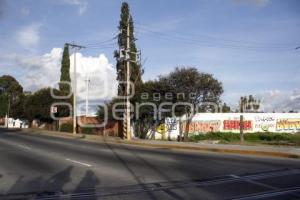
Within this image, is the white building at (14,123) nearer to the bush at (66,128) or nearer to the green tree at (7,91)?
the green tree at (7,91)

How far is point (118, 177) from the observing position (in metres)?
13.8

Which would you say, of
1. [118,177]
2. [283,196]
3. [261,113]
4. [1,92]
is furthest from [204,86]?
[1,92]

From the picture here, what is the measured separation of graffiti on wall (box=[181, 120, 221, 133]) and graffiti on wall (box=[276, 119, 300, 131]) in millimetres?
7915

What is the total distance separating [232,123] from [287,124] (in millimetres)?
7691

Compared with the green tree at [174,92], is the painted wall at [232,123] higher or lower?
lower

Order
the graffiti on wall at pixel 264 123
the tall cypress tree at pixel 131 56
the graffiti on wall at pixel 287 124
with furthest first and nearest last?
the graffiti on wall at pixel 287 124
the graffiti on wall at pixel 264 123
the tall cypress tree at pixel 131 56

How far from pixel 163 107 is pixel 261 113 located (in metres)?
13.2

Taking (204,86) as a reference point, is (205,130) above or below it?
below

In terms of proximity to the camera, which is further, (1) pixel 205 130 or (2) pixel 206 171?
(1) pixel 205 130

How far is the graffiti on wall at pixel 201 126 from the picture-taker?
136 ft

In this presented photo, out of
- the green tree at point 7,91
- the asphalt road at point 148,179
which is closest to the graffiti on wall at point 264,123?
the asphalt road at point 148,179

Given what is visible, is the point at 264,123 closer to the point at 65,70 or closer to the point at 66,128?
the point at 66,128

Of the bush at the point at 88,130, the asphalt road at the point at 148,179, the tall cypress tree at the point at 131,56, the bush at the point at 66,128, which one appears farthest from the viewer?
the bush at the point at 66,128

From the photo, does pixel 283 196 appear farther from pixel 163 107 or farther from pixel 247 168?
pixel 163 107
